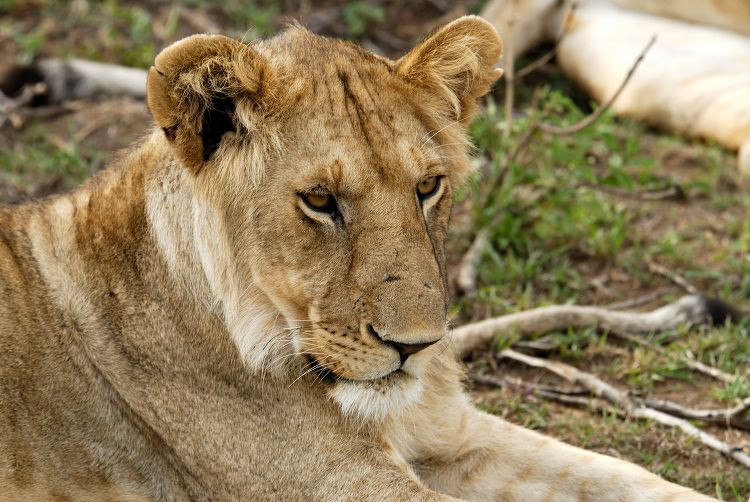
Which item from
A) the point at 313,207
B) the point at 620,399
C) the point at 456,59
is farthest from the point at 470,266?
the point at 313,207

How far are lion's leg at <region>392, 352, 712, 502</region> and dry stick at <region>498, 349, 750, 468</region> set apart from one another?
1.42ft

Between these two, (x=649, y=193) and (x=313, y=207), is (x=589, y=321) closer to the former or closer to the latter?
(x=649, y=193)

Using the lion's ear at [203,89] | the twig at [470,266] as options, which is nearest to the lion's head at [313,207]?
the lion's ear at [203,89]

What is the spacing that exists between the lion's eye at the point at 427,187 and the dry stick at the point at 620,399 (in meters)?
1.43

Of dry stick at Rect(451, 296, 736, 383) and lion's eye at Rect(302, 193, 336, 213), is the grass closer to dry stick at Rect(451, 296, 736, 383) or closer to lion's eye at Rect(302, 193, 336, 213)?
dry stick at Rect(451, 296, 736, 383)

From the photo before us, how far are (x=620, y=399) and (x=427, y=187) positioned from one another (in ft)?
4.83

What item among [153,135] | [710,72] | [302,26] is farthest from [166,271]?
[710,72]

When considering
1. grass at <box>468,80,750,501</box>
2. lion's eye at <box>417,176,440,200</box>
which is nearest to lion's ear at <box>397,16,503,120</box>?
lion's eye at <box>417,176,440,200</box>

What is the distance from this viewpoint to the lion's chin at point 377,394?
2367mm

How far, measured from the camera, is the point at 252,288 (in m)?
2.45

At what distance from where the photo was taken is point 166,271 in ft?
8.43

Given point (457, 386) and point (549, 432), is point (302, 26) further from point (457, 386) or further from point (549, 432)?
point (549, 432)

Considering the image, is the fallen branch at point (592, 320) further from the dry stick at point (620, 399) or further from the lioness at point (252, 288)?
the lioness at point (252, 288)

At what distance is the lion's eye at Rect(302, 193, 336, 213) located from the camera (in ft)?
7.57
